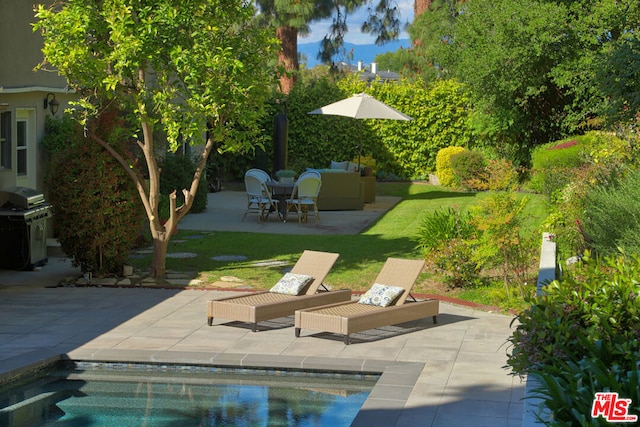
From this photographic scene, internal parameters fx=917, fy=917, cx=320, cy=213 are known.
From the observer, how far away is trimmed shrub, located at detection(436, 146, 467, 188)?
88.2 feet

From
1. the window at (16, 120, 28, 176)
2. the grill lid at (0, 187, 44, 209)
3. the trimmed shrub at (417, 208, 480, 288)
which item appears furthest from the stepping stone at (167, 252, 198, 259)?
the trimmed shrub at (417, 208, 480, 288)

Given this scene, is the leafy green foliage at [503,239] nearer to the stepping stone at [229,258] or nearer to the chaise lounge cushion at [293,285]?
the chaise lounge cushion at [293,285]

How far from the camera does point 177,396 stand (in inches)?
344

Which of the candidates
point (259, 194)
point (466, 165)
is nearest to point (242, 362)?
point (259, 194)

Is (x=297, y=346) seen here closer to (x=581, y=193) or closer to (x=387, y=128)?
(x=581, y=193)

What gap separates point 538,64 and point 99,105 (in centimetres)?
1492

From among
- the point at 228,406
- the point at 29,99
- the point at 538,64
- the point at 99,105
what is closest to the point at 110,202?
the point at 99,105

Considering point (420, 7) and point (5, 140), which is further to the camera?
point (420, 7)

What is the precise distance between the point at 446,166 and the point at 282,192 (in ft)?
27.3

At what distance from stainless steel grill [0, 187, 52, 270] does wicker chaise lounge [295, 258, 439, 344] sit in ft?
18.8

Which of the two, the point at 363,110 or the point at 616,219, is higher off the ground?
the point at 363,110

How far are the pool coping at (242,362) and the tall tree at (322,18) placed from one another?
1890 cm

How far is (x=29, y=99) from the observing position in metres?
16.2

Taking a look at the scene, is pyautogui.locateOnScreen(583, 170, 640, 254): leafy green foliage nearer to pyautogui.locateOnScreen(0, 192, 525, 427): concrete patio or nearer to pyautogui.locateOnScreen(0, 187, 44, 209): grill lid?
pyautogui.locateOnScreen(0, 192, 525, 427): concrete patio
